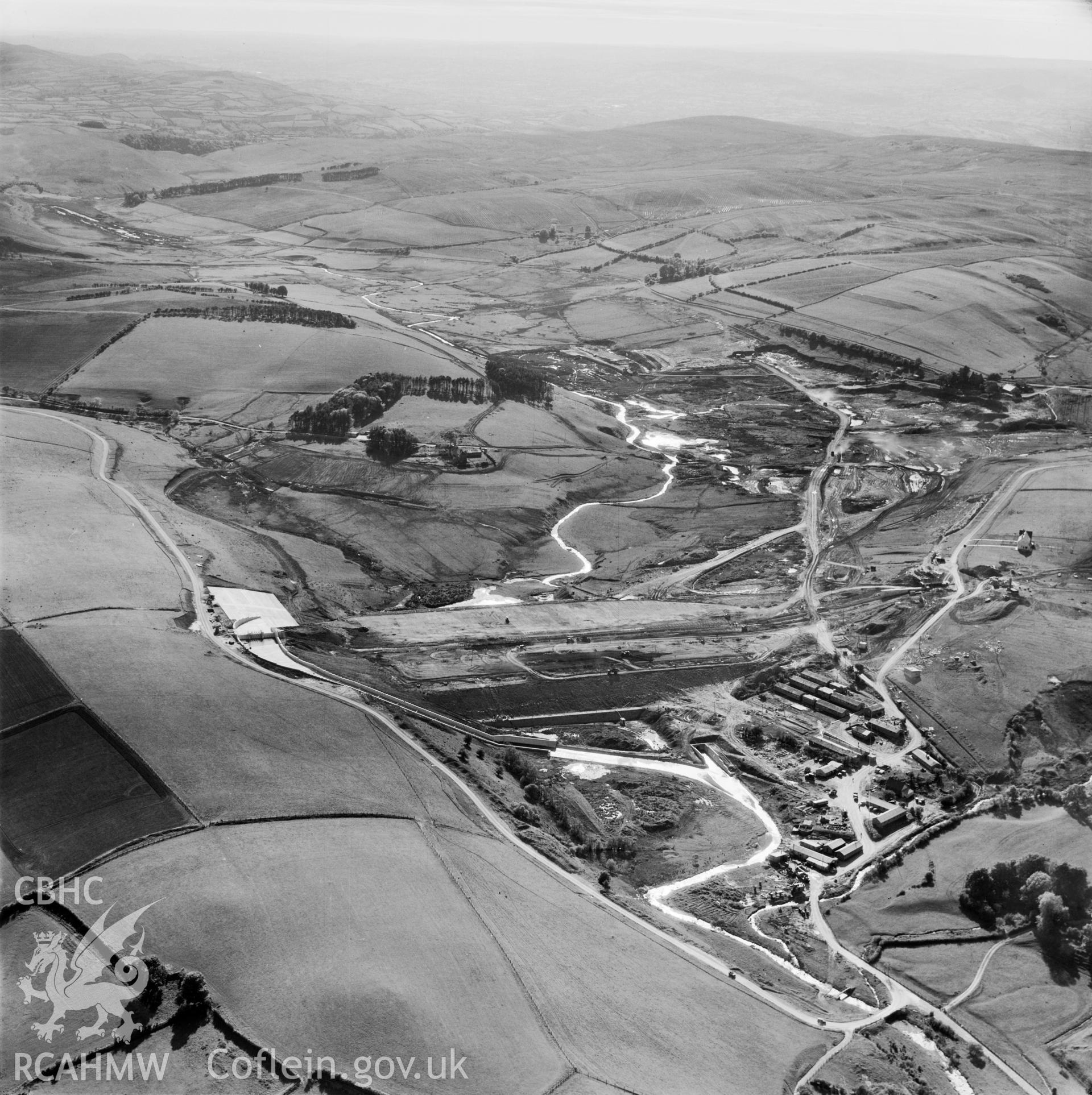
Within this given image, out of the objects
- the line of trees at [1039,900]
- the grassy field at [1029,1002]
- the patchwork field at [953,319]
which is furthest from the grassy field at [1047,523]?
the grassy field at [1029,1002]

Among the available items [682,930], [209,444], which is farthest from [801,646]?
[209,444]

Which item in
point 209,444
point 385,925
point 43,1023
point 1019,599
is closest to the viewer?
point 43,1023

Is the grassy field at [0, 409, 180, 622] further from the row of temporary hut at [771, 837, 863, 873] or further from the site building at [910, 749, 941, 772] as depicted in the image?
the site building at [910, 749, 941, 772]

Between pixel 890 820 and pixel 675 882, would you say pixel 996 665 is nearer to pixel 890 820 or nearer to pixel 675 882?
pixel 890 820

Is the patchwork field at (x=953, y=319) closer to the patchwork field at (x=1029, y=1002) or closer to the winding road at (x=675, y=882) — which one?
the winding road at (x=675, y=882)

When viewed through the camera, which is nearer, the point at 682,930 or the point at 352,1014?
the point at 352,1014

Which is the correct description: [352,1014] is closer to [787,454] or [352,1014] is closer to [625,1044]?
[625,1044]
